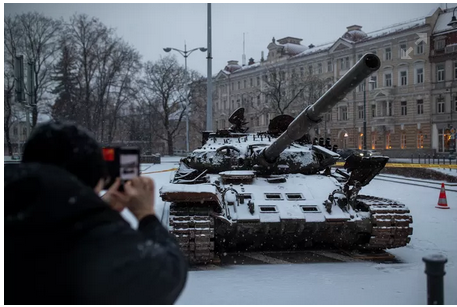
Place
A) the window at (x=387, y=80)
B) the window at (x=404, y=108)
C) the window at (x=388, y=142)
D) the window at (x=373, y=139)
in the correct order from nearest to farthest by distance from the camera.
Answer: the window at (x=387, y=80) < the window at (x=404, y=108) < the window at (x=388, y=142) < the window at (x=373, y=139)

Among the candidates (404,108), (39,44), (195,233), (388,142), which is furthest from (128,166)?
(388,142)

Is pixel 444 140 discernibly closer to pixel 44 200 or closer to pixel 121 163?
pixel 121 163

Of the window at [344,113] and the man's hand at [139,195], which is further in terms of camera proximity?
the window at [344,113]

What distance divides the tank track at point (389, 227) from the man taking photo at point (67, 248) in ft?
17.5

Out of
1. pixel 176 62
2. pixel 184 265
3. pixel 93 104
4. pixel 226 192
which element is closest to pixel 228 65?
pixel 176 62

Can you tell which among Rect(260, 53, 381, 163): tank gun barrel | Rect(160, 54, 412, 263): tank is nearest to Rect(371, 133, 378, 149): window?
Rect(160, 54, 412, 263): tank

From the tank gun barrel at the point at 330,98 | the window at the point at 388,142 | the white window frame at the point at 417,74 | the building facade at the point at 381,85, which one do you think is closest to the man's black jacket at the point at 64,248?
the tank gun barrel at the point at 330,98

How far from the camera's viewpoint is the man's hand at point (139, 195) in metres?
1.75

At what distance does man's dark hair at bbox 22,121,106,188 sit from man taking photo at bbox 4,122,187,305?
1 centimetres

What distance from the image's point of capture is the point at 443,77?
23.8 metres

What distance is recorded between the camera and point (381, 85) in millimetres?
26609

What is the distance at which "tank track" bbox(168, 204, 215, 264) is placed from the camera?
19.8ft

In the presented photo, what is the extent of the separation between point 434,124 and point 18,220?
29.4 m

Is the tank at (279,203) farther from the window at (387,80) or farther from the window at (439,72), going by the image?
the window at (387,80)
